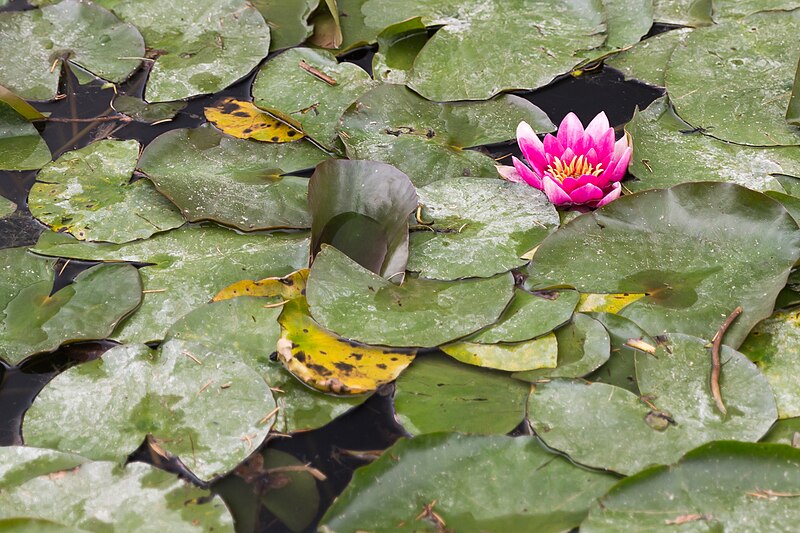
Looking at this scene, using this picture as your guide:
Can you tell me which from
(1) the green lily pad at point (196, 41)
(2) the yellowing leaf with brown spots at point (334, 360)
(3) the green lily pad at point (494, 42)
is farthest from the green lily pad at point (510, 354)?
(1) the green lily pad at point (196, 41)

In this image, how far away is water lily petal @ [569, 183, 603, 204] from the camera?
221cm

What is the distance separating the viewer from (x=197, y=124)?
2699mm

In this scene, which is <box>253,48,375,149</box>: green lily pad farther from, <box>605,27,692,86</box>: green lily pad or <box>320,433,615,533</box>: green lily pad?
<box>320,433,615,533</box>: green lily pad

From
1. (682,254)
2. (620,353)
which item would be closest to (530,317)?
(620,353)

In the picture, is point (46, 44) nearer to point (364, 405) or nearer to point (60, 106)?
point (60, 106)

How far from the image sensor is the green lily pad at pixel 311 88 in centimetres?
264

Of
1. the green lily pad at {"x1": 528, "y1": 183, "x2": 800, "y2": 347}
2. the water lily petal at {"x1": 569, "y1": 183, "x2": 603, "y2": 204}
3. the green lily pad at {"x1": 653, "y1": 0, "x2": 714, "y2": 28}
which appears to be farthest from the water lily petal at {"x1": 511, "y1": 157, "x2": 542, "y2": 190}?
the green lily pad at {"x1": 653, "y1": 0, "x2": 714, "y2": 28}

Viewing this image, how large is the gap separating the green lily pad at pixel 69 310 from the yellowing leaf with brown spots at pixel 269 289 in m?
0.24

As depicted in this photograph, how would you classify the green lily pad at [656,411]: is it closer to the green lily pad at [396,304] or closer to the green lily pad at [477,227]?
the green lily pad at [396,304]

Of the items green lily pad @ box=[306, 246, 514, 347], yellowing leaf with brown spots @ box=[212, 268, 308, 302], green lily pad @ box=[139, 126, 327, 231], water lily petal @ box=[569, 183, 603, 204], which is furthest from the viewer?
green lily pad @ box=[139, 126, 327, 231]

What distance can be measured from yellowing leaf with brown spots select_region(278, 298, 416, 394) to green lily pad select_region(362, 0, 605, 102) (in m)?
1.06

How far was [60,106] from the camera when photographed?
9.27 feet

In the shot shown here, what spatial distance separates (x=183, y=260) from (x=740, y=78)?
1872 mm

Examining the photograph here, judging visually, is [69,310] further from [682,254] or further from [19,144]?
[682,254]
